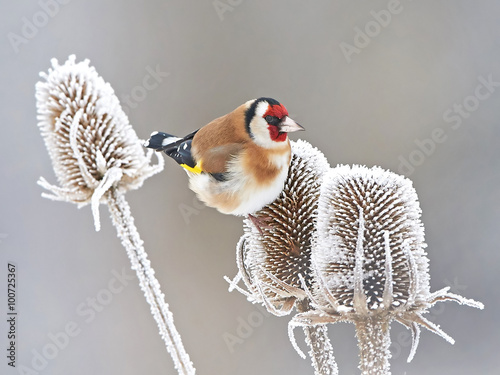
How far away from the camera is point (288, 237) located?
1600 mm

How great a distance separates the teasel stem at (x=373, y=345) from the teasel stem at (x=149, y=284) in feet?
1.51

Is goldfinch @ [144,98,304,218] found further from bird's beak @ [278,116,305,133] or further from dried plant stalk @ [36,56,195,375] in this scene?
dried plant stalk @ [36,56,195,375]

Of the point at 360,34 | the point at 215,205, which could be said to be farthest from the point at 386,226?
the point at 360,34

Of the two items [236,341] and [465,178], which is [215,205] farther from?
[465,178]

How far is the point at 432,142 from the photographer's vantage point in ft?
12.7

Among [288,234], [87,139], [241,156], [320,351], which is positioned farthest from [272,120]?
[87,139]

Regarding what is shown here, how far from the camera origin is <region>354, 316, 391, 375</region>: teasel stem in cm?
131

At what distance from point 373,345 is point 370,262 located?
8.6 inches

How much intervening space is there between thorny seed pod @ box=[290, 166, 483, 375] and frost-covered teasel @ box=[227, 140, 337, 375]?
97mm

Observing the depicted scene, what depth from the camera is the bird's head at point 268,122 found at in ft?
5.12

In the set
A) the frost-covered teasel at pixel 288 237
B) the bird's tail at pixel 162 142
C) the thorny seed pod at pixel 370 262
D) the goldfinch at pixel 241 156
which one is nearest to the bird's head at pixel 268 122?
the goldfinch at pixel 241 156

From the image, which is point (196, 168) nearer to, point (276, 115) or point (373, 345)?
Result: point (276, 115)

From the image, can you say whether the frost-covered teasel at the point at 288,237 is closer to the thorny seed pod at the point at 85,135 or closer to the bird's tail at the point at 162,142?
the bird's tail at the point at 162,142

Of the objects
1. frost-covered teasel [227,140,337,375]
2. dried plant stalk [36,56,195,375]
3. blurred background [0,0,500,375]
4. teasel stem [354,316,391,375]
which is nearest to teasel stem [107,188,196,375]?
dried plant stalk [36,56,195,375]
